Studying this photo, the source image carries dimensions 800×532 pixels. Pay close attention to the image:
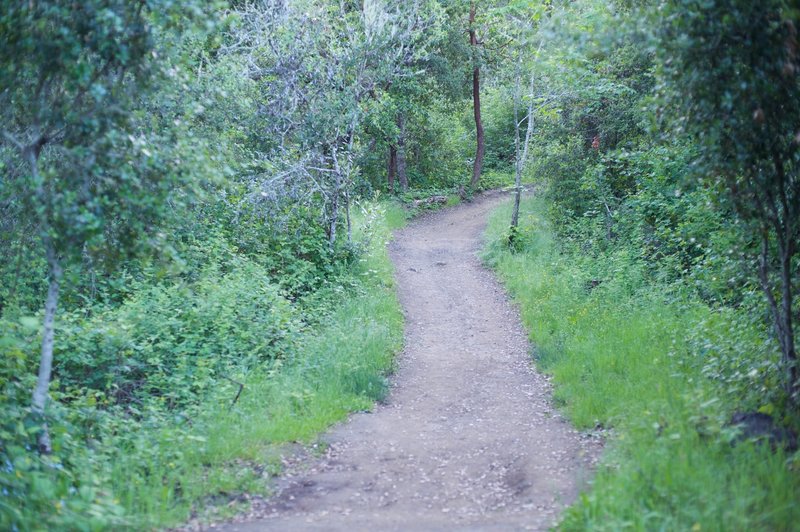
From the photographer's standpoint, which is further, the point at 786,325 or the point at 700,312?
the point at 700,312

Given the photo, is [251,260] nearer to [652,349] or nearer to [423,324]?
[423,324]

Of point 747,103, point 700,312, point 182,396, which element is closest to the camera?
point 747,103

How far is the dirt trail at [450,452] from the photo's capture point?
5551mm

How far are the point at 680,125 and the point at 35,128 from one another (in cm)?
529

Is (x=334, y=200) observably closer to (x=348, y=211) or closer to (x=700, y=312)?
(x=348, y=211)

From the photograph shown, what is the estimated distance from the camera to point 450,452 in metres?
6.98

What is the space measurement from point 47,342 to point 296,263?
269 inches

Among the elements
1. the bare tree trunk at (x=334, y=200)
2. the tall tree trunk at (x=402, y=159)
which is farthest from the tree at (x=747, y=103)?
the tall tree trunk at (x=402, y=159)

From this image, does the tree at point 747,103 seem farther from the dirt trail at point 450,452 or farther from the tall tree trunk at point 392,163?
the tall tree trunk at point 392,163

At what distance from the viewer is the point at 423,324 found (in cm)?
1210

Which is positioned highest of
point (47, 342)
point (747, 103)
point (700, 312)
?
point (747, 103)

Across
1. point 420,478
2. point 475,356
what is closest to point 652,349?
point 475,356

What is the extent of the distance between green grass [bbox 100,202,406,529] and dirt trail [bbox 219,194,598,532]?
30 centimetres

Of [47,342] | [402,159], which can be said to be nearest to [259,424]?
[47,342]
